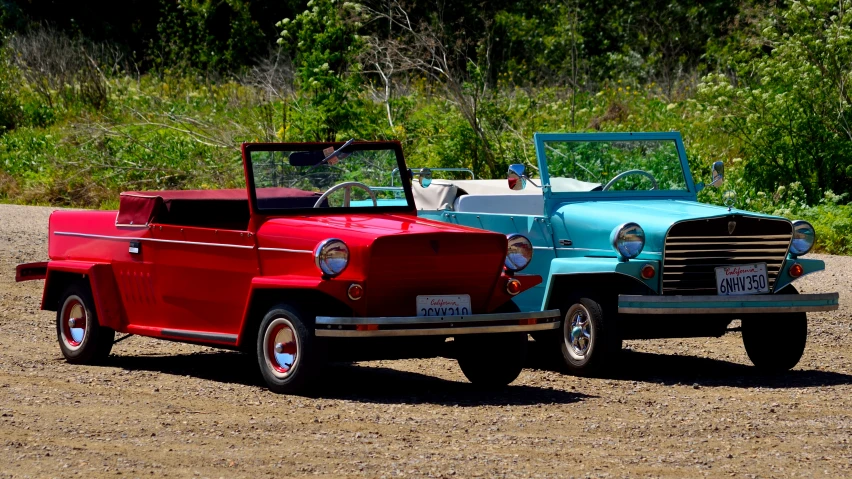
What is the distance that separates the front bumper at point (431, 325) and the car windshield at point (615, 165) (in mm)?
2174

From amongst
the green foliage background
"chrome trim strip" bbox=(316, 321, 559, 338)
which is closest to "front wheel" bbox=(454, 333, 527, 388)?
"chrome trim strip" bbox=(316, 321, 559, 338)

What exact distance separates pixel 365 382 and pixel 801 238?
3146mm

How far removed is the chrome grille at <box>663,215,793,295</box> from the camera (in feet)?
28.9

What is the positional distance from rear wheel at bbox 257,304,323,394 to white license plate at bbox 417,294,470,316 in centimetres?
66

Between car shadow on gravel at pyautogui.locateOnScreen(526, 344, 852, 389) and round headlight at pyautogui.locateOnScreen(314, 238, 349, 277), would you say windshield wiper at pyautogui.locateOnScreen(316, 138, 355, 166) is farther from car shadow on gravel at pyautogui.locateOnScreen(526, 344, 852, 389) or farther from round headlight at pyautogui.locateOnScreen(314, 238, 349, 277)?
car shadow on gravel at pyautogui.locateOnScreen(526, 344, 852, 389)

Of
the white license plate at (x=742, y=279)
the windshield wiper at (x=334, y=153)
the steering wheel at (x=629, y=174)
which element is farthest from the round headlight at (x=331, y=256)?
the steering wheel at (x=629, y=174)

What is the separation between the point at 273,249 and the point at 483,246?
1.22m

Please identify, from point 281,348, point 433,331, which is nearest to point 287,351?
point 281,348

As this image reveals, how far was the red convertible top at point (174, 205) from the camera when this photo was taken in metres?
8.83

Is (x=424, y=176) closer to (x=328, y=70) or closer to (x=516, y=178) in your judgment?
(x=516, y=178)

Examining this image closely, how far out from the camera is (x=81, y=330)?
9266 millimetres

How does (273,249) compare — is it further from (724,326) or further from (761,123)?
(761,123)

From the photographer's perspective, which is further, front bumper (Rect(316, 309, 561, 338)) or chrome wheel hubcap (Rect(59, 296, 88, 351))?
chrome wheel hubcap (Rect(59, 296, 88, 351))

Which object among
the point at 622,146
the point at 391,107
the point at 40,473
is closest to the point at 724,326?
the point at 622,146
